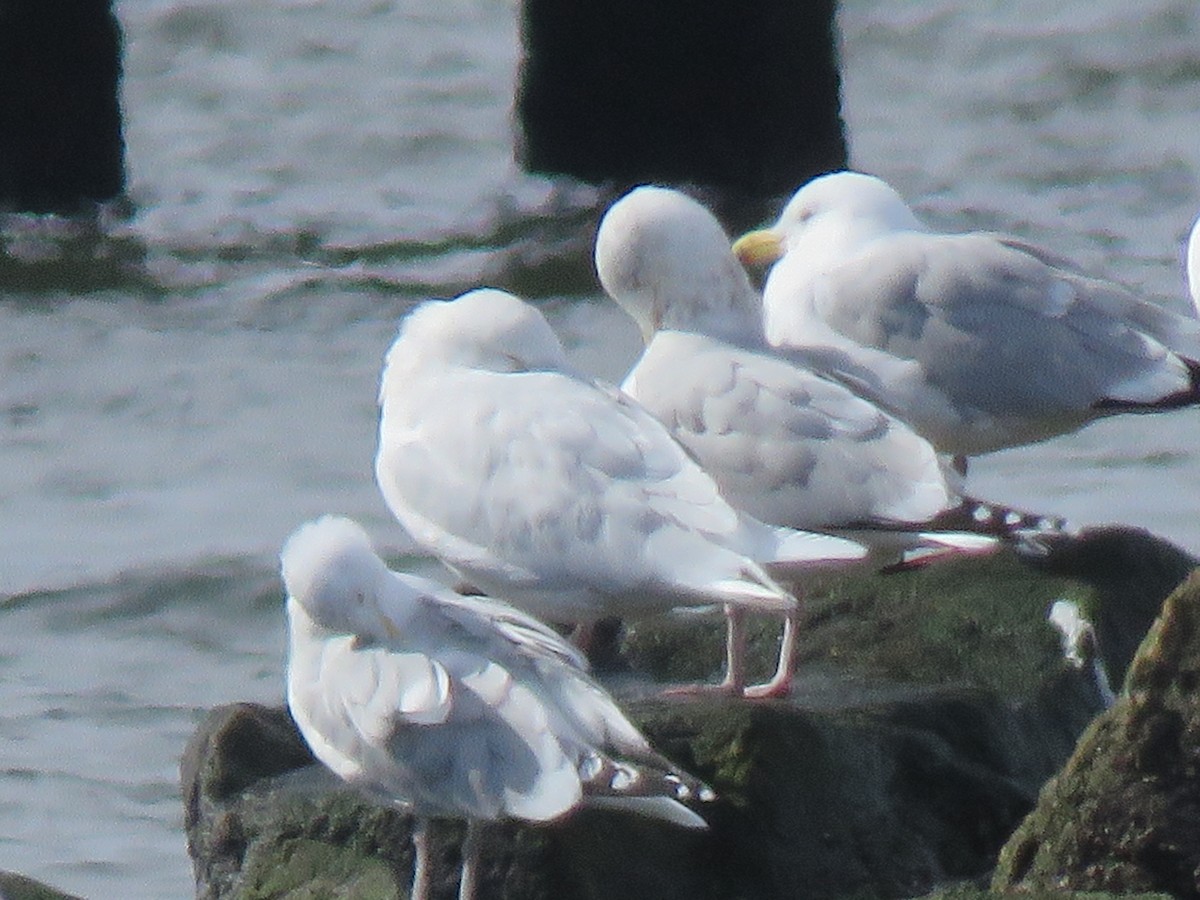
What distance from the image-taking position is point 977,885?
4.86 meters

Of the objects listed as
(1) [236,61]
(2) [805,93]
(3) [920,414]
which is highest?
(3) [920,414]

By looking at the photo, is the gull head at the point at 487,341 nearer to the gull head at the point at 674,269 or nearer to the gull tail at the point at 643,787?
the gull head at the point at 674,269

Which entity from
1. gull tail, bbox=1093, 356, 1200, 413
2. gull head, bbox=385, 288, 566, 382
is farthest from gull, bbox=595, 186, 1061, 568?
gull tail, bbox=1093, 356, 1200, 413

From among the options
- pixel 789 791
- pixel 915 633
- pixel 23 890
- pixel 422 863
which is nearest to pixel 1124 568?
pixel 915 633

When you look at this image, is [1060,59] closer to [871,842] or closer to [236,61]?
[236,61]

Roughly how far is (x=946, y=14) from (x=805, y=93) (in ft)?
19.1

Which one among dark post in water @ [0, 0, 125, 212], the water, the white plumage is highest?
the white plumage

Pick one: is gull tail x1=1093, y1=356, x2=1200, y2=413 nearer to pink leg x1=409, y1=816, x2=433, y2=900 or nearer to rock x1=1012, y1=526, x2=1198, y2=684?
rock x1=1012, y1=526, x2=1198, y2=684

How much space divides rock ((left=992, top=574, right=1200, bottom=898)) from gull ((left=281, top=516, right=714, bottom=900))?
0.67 meters

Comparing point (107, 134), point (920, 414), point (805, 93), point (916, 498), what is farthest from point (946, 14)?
point (916, 498)

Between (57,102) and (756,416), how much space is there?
750 centimetres

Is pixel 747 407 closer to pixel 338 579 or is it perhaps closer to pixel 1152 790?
pixel 338 579

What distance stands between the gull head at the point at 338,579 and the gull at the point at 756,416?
39.7 inches

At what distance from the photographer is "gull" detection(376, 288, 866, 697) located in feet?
16.7
